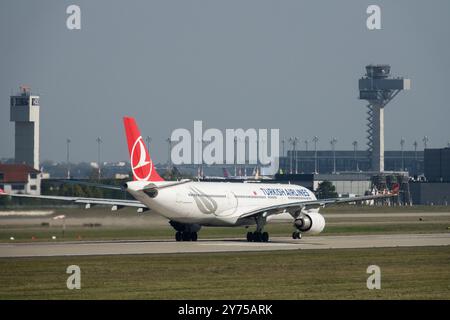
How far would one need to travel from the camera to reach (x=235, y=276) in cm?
4116

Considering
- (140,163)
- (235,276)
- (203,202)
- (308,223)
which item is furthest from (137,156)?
(235,276)

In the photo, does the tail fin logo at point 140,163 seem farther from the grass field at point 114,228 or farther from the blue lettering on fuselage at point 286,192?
the blue lettering on fuselage at point 286,192

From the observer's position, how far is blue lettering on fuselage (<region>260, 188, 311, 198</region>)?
72.9 metres

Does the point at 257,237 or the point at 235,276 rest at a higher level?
the point at 235,276

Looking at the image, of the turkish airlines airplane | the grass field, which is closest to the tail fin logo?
the turkish airlines airplane

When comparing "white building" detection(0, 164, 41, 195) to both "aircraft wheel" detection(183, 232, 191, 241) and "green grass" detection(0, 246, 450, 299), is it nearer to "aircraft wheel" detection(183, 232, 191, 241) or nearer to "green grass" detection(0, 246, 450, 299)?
"aircraft wheel" detection(183, 232, 191, 241)

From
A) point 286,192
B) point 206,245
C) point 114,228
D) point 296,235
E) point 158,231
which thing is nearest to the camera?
point 206,245

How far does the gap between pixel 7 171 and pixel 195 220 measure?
315 feet

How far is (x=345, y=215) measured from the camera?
357 feet

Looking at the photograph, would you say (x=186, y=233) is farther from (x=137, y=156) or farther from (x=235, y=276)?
(x=235, y=276)

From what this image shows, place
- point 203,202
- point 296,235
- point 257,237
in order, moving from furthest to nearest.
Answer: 1. point 296,235
2. point 257,237
3. point 203,202

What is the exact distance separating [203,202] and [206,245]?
4.45 m
